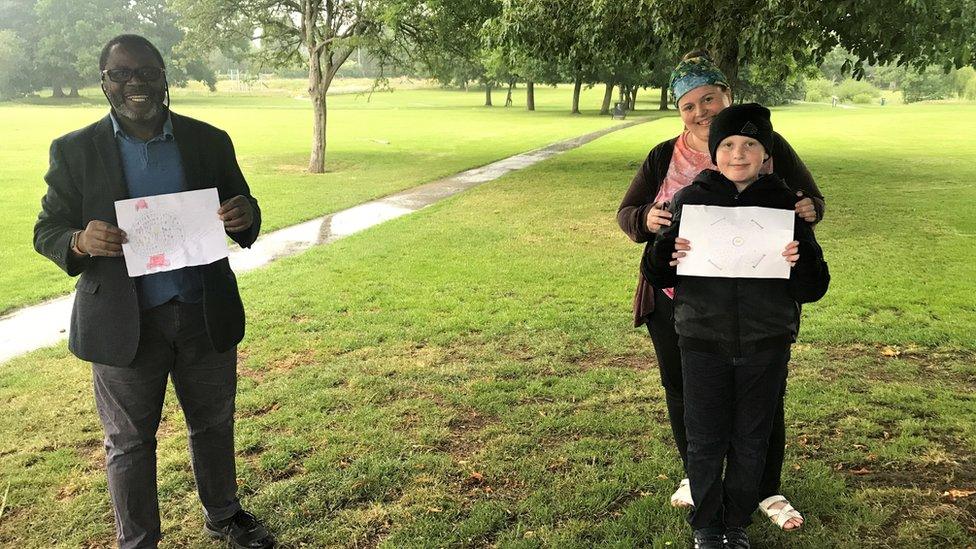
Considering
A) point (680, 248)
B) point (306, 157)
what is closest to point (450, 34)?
point (306, 157)

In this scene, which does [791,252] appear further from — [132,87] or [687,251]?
[132,87]

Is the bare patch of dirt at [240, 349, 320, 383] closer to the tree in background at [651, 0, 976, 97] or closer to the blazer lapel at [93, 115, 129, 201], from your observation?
the blazer lapel at [93, 115, 129, 201]

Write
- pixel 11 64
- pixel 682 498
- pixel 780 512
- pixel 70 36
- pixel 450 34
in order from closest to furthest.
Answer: pixel 780 512 < pixel 682 498 < pixel 450 34 < pixel 70 36 < pixel 11 64

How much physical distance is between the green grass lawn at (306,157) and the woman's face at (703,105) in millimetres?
7339

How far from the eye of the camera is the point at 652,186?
3051 millimetres

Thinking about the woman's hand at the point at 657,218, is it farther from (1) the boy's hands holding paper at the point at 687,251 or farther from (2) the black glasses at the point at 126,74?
(2) the black glasses at the point at 126,74

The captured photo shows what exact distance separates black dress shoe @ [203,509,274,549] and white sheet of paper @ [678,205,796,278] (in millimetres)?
2168

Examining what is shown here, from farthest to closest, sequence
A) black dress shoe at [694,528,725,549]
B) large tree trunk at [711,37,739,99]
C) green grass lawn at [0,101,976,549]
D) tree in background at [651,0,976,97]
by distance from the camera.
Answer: large tree trunk at [711,37,739,99] → tree in background at [651,0,976,97] → green grass lawn at [0,101,976,549] → black dress shoe at [694,528,725,549]

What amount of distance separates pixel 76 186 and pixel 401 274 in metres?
5.94

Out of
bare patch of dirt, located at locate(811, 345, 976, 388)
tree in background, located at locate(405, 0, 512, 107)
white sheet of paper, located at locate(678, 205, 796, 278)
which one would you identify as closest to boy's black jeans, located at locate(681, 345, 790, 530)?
white sheet of paper, located at locate(678, 205, 796, 278)

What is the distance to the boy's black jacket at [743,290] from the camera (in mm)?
2633

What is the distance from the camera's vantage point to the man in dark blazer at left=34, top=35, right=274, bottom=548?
2.57 metres

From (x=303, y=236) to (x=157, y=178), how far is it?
27.9 ft

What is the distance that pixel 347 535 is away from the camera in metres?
3.26
